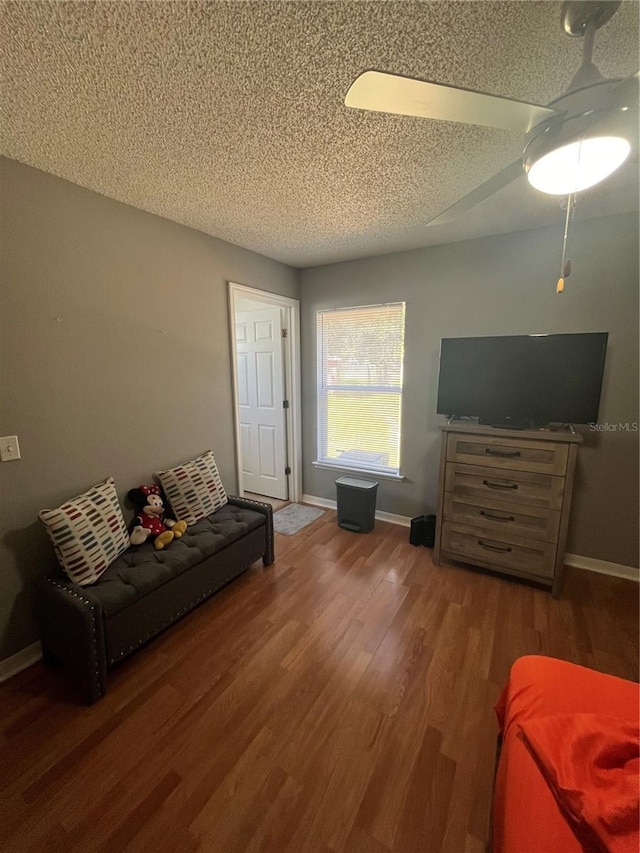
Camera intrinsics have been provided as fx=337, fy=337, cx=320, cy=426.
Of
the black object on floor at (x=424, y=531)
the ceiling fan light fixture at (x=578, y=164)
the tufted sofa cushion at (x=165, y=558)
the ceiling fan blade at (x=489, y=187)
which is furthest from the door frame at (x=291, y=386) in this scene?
the ceiling fan light fixture at (x=578, y=164)

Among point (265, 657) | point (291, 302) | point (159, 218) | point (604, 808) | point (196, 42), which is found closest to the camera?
point (604, 808)

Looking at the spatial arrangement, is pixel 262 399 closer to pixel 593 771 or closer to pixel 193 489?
pixel 193 489

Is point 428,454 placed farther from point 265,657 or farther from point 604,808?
point 604,808

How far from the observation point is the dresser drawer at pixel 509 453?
2.10 meters

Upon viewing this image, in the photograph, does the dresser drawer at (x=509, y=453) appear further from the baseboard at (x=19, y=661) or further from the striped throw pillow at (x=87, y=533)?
the baseboard at (x=19, y=661)

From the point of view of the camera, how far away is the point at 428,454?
3.01 meters

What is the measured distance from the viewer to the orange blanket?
2.12ft

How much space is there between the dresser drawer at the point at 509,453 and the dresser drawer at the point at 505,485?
4cm

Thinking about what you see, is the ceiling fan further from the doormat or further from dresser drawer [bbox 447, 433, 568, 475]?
the doormat

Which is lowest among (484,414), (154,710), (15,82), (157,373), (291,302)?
(154,710)

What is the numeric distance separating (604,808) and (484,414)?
80.1 inches

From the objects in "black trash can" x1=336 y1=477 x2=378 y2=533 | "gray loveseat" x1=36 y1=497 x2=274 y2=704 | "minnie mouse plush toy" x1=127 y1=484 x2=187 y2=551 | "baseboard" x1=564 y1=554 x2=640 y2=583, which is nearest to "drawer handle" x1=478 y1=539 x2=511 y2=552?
"baseboard" x1=564 y1=554 x2=640 y2=583

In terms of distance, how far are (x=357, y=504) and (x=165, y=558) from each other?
1.68 metres

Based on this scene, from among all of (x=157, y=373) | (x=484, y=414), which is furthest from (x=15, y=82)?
(x=484, y=414)
